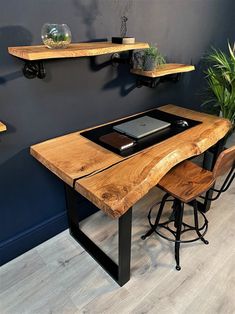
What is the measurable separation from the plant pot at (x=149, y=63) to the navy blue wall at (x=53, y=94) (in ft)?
0.60

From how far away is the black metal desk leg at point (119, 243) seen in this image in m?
1.38

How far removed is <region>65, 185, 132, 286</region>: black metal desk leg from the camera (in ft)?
4.52

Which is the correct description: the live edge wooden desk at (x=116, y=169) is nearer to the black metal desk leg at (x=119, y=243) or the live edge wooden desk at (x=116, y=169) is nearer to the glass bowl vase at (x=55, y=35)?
the black metal desk leg at (x=119, y=243)

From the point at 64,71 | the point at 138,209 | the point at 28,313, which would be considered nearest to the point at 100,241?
the point at 138,209

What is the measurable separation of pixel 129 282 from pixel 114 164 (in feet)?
2.71

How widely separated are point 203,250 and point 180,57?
1723 mm

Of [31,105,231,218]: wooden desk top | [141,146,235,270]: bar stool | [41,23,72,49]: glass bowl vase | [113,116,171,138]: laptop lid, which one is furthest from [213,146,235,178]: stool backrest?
[41,23,72,49]: glass bowl vase

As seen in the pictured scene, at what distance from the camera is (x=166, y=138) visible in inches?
63.6

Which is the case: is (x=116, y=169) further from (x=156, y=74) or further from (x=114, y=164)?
(x=156, y=74)

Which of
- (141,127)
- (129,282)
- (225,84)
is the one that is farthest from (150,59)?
(129,282)

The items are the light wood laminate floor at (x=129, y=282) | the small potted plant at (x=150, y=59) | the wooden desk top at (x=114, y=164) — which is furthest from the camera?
the small potted plant at (x=150, y=59)

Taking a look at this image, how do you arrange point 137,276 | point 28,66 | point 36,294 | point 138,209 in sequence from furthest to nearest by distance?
point 138,209 → point 137,276 → point 36,294 → point 28,66

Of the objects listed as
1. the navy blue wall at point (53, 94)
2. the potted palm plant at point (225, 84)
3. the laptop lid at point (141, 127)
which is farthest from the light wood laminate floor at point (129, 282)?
the potted palm plant at point (225, 84)

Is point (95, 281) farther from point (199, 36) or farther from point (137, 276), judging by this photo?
point (199, 36)
